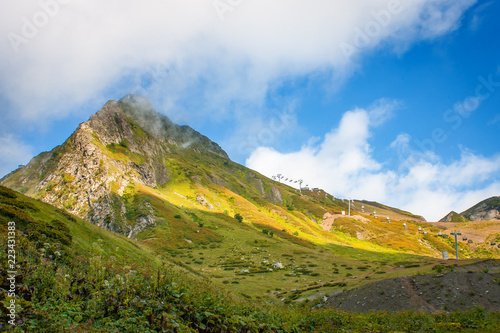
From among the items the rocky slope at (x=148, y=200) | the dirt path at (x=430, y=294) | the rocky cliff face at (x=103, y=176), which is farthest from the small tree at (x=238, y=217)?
the dirt path at (x=430, y=294)

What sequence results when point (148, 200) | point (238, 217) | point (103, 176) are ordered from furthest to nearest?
point (238, 217) < point (103, 176) < point (148, 200)

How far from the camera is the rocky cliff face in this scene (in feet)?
331

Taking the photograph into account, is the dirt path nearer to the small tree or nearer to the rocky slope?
the rocky slope

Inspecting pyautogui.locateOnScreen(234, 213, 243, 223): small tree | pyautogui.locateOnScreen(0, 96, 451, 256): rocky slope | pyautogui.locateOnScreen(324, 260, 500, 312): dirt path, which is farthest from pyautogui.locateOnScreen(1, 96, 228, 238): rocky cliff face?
pyautogui.locateOnScreen(324, 260, 500, 312): dirt path

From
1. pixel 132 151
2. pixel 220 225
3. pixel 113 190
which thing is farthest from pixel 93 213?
pixel 132 151

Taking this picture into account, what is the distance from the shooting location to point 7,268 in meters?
7.79

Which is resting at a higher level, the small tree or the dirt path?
the small tree

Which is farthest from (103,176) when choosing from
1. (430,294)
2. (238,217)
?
(430,294)

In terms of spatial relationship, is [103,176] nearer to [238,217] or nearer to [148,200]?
[148,200]

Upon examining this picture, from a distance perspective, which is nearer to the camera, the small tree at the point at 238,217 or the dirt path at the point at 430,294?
the dirt path at the point at 430,294

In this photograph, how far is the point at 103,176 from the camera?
383ft

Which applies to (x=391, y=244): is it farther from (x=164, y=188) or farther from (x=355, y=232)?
(x=164, y=188)

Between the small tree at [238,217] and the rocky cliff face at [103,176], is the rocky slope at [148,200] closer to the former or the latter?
the rocky cliff face at [103,176]

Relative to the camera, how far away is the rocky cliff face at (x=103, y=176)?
101 metres
